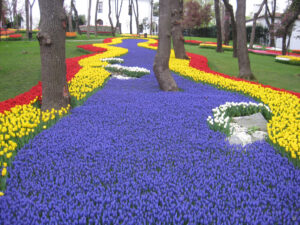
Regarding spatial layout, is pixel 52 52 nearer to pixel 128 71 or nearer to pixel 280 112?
pixel 280 112

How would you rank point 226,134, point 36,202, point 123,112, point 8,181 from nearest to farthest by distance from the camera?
point 36,202, point 8,181, point 226,134, point 123,112

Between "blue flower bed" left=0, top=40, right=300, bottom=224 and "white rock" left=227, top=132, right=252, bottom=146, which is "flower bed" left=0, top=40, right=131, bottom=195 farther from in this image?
"white rock" left=227, top=132, right=252, bottom=146

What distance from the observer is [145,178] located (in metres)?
2.91

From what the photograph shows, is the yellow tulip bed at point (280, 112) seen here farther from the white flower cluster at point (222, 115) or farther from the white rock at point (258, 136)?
the white flower cluster at point (222, 115)

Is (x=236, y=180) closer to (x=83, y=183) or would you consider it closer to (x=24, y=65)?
(x=83, y=183)

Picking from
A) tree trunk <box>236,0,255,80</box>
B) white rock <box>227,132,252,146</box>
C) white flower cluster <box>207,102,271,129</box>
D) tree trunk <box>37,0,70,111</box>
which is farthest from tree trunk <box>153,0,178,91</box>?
tree trunk <box>236,0,255,80</box>

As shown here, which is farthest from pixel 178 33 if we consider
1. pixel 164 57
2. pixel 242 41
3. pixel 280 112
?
pixel 280 112

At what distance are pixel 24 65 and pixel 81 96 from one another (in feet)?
33.0

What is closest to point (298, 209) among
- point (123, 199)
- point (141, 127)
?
point (123, 199)

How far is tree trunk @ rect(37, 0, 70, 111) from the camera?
4918mm

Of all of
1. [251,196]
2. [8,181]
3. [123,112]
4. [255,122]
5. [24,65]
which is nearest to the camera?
[251,196]

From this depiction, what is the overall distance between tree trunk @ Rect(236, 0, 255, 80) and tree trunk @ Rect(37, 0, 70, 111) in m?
8.23

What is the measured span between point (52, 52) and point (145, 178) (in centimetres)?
340

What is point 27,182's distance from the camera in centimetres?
283
